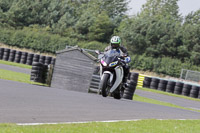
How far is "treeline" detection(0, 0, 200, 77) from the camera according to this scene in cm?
5288

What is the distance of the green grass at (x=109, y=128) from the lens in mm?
7672

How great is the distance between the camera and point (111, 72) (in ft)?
25.9

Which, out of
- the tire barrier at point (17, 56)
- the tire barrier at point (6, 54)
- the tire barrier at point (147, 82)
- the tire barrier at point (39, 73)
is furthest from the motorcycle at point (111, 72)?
the tire barrier at point (6, 54)

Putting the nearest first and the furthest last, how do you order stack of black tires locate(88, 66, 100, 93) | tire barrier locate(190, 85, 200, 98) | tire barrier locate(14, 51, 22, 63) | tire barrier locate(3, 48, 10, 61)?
1. stack of black tires locate(88, 66, 100, 93)
2. tire barrier locate(190, 85, 200, 98)
3. tire barrier locate(14, 51, 22, 63)
4. tire barrier locate(3, 48, 10, 61)

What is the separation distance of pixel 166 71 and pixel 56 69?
2646cm

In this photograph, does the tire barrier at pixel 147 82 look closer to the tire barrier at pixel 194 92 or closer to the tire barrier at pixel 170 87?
the tire barrier at pixel 170 87

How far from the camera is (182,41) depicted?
57.0 meters

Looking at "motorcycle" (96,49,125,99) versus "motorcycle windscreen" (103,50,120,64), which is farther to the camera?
"motorcycle windscreen" (103,50,120,64)

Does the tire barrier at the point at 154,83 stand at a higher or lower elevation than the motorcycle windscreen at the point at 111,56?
lower

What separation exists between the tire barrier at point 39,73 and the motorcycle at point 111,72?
46.2 ft

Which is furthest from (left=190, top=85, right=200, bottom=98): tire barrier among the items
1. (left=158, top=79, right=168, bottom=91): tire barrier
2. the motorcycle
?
the motorcycle

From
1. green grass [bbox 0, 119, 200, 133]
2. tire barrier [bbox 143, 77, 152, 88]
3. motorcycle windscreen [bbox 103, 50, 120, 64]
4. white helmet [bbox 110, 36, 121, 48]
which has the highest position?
white helmet [bbox 110, 36, 121, 48]

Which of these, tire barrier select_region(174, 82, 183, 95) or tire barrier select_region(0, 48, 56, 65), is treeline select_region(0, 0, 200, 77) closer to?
tire barrier select_region(174, 82, 183, 95)

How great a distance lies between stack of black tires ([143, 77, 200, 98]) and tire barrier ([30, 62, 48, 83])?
1252 cm
